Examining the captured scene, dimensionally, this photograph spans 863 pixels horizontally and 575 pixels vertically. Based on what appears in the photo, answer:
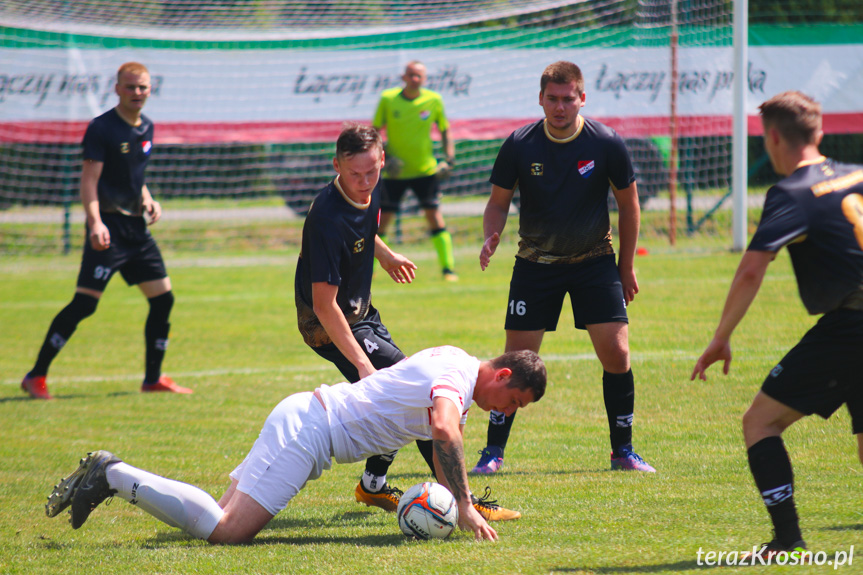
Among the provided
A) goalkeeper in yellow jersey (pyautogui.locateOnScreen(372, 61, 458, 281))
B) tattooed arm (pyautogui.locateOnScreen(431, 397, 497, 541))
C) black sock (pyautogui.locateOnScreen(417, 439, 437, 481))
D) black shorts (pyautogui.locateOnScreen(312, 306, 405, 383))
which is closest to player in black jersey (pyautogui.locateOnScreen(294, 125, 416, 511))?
black shorts (pyautogui.locateOnScreen(312, 306, 405, 383))

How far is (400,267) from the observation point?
16.6 feet

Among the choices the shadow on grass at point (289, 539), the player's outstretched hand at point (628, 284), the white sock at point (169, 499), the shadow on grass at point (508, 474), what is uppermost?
the player's outstretched hand at point (628, 284)

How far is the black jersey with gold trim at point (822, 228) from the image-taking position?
3.31m

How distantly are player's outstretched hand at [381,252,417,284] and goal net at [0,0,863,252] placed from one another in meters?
10.4

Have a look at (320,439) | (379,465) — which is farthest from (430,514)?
(379,465)

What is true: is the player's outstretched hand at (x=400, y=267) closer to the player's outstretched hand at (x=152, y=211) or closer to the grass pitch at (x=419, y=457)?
the grass pitch at (x=419, y=457)

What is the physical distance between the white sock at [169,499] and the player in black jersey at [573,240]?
1.79 m

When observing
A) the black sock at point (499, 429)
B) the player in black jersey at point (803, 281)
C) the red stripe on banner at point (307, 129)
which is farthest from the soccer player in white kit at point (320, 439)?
the red stripe on banner at point (307, 129)

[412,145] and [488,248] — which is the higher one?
[412,145]

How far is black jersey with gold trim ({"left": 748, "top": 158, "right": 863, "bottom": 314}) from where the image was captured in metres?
3.31

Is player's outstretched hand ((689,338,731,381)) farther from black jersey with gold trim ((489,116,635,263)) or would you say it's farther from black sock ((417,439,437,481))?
black jersey with gold trim ((489,116,635,263))

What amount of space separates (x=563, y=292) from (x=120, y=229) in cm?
414

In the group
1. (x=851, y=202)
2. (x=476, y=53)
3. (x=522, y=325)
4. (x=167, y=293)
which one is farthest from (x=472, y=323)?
(x=476, y=53)

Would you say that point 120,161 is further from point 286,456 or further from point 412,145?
point 412,145
